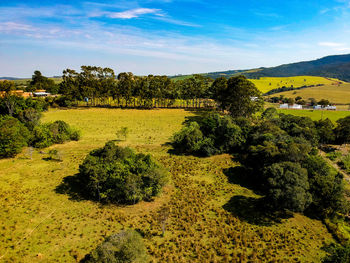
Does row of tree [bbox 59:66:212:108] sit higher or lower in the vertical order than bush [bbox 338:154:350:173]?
higher

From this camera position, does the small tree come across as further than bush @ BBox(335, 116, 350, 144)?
No

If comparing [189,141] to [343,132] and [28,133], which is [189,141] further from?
[343,132]

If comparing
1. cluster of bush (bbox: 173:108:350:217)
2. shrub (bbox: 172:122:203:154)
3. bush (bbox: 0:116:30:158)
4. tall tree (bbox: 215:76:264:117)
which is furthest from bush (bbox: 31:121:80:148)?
tall tree (bbox: 215:76:264:117)

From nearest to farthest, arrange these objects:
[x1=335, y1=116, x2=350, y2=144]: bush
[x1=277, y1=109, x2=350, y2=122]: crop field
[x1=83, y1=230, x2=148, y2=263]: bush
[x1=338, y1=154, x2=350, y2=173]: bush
A: [x1=83, y1=230, x2=148, y2=263]: bush, [x1=338, y1=154, x2=350, y2=173]: bush, [x1=335, y1=116, x2=350, y2=144]: bush, [x1=277, y1=109, x2=350, y2=122]: crop field

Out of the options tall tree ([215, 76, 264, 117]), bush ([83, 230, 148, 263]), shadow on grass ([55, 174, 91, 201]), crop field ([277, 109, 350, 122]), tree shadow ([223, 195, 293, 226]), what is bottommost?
tree shadow ([223, 195, 293, 226])

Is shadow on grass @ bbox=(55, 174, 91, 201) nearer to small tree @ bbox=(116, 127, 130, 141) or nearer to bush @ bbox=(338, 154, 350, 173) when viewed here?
small tree @ bbox=(116, 127, 130, 141)

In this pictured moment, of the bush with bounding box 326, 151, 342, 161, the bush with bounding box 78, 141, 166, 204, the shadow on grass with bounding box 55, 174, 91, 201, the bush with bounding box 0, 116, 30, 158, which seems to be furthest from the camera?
the bush with bounding box 326, 151, 342, 161
